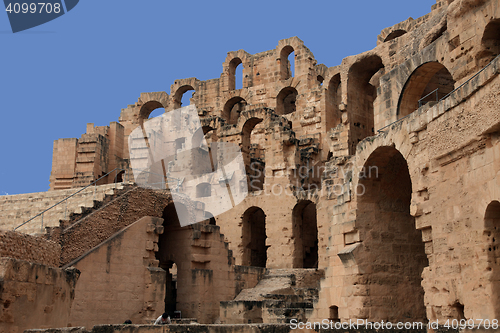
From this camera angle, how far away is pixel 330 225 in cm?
1327

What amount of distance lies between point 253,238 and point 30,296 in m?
16.4

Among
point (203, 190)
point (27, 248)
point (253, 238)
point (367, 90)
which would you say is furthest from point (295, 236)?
point (27, 248)

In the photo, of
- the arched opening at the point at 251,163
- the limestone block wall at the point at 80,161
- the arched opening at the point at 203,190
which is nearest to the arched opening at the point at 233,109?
the limestone block wall at the point at 80,161

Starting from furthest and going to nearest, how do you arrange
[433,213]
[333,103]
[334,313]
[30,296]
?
1. [333,103]
2. [334,313]
3. [433,213]
4. [30,296]

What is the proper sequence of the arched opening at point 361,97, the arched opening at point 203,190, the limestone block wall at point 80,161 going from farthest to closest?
the limestone block wall at point 80,161
the arched opening at point 203,190
the arched opening at point 361,97

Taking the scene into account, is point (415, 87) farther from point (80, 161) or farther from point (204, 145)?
point (80, 161)

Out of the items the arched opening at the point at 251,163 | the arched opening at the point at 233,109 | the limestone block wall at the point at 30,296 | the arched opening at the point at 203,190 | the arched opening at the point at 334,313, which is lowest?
the arched opening at the point at 334,313

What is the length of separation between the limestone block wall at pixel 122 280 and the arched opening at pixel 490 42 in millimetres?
9468

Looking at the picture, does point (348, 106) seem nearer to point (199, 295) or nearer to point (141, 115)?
point (199, 295)

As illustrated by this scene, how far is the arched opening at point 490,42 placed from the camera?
10.6 m

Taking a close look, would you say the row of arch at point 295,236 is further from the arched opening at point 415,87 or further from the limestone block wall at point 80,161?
the limestone block wall at point 80,161

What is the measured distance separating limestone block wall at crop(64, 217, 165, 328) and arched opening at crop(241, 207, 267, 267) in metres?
7.36

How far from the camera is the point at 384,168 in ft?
40.0

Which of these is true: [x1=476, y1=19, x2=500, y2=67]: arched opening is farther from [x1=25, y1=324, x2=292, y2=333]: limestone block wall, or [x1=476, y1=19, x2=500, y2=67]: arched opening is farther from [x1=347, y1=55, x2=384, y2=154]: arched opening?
[x1=347, y1=55, x2=384, y2=154]: arched opening
